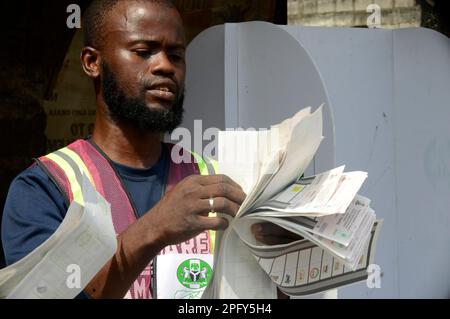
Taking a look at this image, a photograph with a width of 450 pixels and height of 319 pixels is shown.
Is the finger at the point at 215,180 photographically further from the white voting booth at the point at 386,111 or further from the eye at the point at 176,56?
the white voting booth at the point at 386,111

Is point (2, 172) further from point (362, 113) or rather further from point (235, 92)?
point (362, 113)

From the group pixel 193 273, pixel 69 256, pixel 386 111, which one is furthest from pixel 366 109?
pixel 69 256

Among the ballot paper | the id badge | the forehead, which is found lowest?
the id badge

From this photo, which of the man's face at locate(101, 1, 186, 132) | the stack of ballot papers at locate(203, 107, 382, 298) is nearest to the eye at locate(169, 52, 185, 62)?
the man's face at locate(101, 1, 186, 132)

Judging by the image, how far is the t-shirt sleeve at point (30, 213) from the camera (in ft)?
5.36

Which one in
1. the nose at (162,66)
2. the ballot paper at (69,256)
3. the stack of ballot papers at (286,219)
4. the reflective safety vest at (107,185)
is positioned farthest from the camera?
the nose at (162,66)

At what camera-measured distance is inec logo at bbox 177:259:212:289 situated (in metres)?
1.77

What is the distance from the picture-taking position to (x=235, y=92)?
314cm

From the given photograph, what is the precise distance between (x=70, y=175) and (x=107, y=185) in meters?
0.11

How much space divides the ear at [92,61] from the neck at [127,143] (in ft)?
0.39

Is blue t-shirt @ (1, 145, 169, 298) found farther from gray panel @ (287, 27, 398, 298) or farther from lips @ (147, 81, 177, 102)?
gray panel @ (287, 27, 398, 298)

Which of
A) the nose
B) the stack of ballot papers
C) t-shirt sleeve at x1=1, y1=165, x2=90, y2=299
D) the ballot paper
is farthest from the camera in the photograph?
the nose

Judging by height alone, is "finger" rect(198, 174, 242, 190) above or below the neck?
below

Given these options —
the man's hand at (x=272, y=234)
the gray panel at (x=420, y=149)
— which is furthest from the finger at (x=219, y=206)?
the gray panel at (x=420, y=149)
